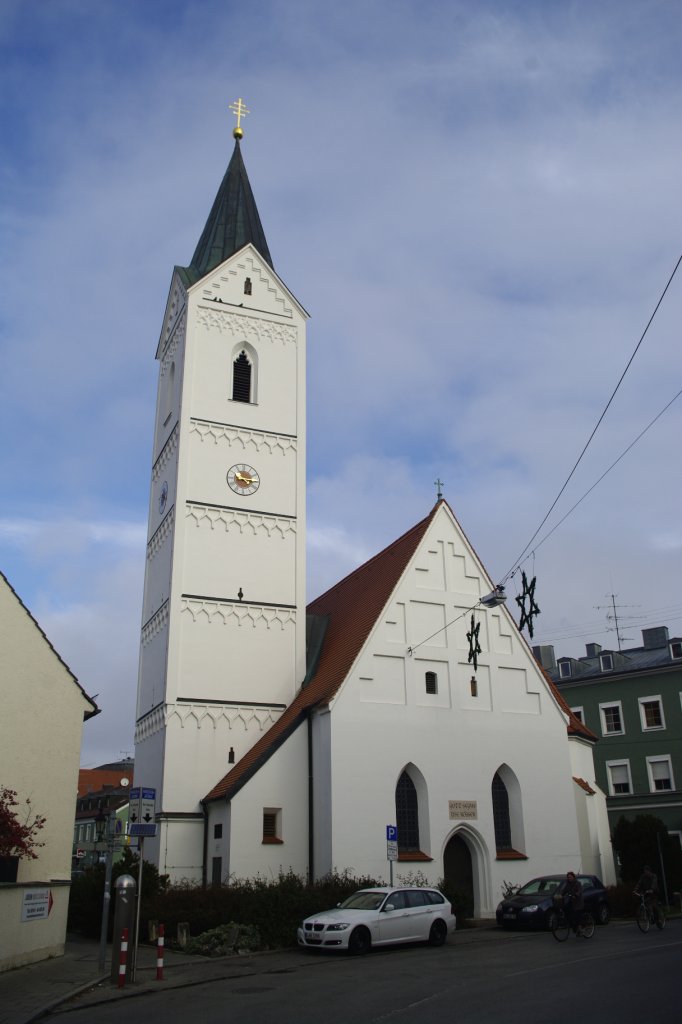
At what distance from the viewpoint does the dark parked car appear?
21781mm

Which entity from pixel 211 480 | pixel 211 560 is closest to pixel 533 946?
pixel 211 560

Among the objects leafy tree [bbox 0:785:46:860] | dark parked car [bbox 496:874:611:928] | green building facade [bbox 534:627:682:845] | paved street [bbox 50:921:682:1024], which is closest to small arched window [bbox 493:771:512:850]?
dark parked car [bbox 496:874:611:928]

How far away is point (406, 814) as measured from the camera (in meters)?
25.5

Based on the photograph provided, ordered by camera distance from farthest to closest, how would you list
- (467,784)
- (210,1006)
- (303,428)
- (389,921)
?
(303,428) → (467,784) → (389,921) → (210,1006)

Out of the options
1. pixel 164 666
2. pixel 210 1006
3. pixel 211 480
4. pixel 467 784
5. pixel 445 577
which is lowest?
pixel 210 1006

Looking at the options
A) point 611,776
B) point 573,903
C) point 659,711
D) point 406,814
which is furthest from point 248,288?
point 611,776

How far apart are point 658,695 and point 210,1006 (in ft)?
126

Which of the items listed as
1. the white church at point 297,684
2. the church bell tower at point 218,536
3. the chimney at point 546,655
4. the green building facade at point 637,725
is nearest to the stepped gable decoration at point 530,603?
the white church at point 297,684

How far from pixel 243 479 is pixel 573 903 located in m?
16.6

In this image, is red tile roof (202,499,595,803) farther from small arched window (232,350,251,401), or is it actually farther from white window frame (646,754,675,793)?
white window frame (646,754,675,793)

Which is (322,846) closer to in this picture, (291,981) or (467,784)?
(467,784)

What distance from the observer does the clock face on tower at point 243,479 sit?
3058 cm

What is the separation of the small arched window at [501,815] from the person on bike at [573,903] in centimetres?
661

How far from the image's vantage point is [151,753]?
2827 centimetres
